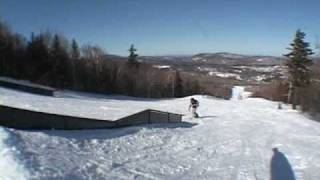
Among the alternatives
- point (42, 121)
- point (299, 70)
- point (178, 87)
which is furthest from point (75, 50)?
point (42, 121)

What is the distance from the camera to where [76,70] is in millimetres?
79375

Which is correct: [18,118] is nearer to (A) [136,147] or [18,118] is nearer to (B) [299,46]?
(A) [136,147]

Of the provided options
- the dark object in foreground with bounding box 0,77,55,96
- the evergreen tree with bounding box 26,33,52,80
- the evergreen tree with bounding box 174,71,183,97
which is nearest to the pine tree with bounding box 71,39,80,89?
the evergreen tree with bounding box 26,33,52,80

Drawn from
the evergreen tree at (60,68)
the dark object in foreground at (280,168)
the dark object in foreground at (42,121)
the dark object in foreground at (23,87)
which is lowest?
the dark object in foreground at (280,168)

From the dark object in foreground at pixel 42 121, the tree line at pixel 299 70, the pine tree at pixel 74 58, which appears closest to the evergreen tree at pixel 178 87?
the pine tree at pixel 74 58

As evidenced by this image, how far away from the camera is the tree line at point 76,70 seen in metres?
67.3

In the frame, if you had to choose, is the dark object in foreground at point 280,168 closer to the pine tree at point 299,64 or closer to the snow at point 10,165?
the snow at point 10,165

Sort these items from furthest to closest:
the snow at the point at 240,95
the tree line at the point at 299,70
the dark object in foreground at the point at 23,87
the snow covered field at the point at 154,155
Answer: the snow at the point at 240,95
the tree line at the point at 299,70
the dark object in foreground at the point at 23,87
the snow covered field at the point at 154,155

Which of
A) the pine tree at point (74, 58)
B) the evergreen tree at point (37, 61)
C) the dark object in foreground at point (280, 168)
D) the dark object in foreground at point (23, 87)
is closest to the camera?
the dark object in foreground at point (280, 168)

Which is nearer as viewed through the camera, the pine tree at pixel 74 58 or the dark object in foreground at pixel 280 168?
the dark object in foreground at pixel 280 168

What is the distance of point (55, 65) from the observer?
6900 centimetres

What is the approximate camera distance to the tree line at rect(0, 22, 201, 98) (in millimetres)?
67312

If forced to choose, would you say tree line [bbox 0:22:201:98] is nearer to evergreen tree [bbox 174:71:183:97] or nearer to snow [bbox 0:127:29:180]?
evergreen tree [bbox 174:71:183:97]

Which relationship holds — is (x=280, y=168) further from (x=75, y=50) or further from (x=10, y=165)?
(x=75, y=50)
